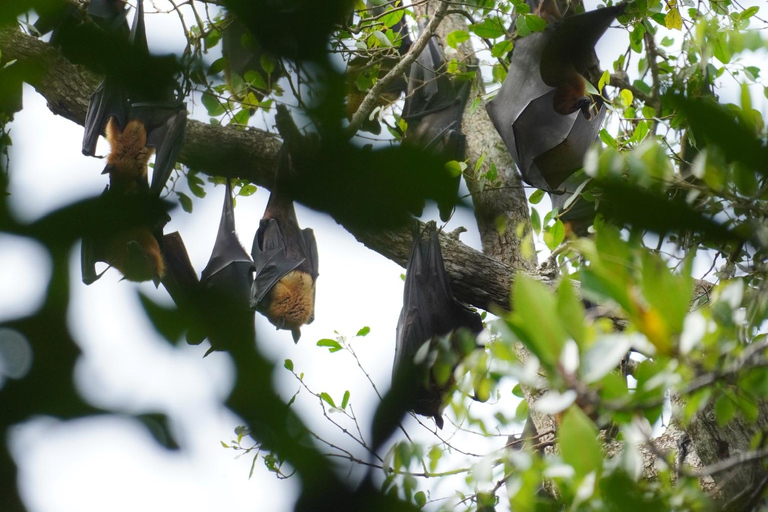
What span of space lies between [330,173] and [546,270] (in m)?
3.12

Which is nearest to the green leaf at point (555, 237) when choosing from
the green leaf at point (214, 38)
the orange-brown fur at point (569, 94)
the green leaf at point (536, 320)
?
the orange-brown fur at point (569, 94)

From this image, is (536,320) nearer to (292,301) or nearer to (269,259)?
(269,259)

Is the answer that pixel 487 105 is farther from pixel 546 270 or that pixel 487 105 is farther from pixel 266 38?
pixel 266 38

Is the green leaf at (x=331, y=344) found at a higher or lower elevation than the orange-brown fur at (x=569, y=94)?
lower

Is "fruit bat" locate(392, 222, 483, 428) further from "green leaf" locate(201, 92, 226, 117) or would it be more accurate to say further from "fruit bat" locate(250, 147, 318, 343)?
"green leaf" locate(201, 92, 226, 117)

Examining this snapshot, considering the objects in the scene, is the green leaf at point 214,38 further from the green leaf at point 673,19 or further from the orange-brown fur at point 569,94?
the orange-brown fur at point 569,94

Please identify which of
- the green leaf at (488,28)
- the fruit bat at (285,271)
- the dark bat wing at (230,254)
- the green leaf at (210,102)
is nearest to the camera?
the green leaf at (210,102)

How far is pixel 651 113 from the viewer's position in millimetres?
3242

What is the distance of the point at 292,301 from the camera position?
17.0 ft

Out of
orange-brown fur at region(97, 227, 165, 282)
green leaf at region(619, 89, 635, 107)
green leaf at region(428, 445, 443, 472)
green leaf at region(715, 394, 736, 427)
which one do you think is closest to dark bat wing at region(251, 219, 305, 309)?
green leaf at region(619, 89, 635, 107)

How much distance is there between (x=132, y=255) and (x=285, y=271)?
4356 mm

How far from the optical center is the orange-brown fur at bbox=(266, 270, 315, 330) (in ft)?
16.8

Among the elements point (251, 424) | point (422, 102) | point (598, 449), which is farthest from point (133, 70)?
point (422, 102)

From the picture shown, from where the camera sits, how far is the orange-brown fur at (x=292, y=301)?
5109 millimetres
